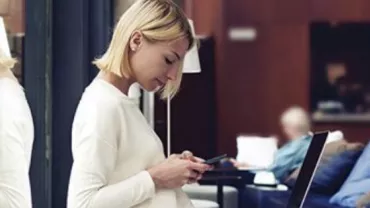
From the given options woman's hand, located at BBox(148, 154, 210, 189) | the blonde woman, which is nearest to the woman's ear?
woman's hand, located at BBox(148, 154, 210, 189)

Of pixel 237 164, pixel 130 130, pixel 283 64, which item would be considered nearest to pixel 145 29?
pixel 130 130

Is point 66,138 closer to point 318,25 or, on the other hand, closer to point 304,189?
point 304,189

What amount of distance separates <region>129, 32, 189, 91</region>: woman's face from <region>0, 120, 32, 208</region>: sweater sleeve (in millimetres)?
442

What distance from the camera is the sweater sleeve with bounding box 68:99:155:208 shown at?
1524 mm

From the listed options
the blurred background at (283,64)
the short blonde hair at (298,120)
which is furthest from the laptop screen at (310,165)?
the blurred background at (283,64)

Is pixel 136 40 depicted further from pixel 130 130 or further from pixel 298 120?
pixel 298 120

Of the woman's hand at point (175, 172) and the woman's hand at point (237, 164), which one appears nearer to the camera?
the woman's hand at point (175, 172)

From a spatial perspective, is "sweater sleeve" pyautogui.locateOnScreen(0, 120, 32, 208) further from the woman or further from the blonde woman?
the woman

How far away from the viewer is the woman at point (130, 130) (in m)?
1.53

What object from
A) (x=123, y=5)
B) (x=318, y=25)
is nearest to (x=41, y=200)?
(x=123, y=5)

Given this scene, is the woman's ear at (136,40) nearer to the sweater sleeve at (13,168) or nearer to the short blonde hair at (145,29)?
the short blonde hair at (145,29)

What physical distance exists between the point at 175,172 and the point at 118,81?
23 centimetres

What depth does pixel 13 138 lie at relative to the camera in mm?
1898

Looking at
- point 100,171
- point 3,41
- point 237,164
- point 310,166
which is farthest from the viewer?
point 237,164
